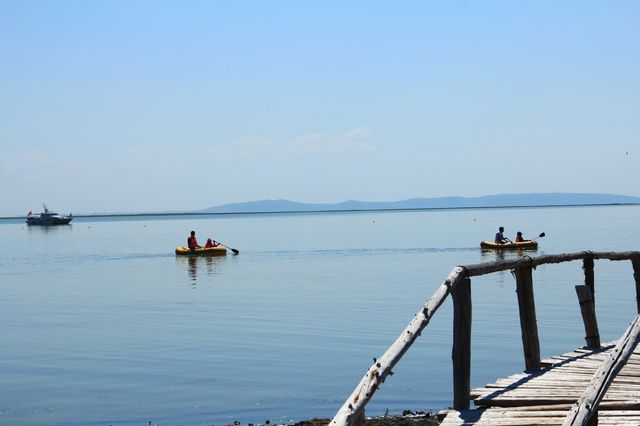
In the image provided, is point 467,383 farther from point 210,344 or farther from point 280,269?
point 280,269

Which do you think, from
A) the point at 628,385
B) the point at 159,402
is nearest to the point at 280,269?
the point at 159,402

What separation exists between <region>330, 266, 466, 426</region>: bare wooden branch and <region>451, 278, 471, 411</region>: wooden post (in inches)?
11.7

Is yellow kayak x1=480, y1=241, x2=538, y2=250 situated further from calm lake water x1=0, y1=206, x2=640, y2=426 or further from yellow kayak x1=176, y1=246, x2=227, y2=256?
yellow kayak x1=176, y1=246, x2=227, y2=256

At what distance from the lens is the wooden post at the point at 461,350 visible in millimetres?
8758

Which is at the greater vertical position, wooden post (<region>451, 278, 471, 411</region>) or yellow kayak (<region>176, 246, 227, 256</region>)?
wooden post (<region>451, 278, 471, 411</region>)

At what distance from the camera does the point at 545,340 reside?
2133 centimetres

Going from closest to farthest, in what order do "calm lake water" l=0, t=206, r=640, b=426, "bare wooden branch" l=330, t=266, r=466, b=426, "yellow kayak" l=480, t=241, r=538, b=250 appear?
1. "bare wooden branch" l=330, t=266, r=466, b=426
2. "calm lake water" l=0, t=206, r=640, b=426
3. "yellow kayak" l=480, t=241, r=538, b=250

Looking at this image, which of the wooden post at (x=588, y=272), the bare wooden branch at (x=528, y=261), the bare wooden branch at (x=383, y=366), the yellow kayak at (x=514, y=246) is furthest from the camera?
the yellow kayak at (x=514, y=246)

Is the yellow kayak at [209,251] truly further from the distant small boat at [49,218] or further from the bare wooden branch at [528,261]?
the distant small boat at [49,218]

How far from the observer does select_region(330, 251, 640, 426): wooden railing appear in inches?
247

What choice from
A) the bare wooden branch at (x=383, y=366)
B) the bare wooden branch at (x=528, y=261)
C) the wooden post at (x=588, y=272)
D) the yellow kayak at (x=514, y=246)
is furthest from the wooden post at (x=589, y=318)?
the yellow kayak at (x=514, y=246)

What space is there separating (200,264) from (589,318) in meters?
45.9

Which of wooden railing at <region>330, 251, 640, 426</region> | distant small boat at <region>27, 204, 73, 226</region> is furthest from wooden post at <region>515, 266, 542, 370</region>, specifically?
distant small boat at <region>27, 204, 73, 226</region>

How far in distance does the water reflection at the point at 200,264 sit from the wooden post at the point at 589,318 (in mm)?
31595
